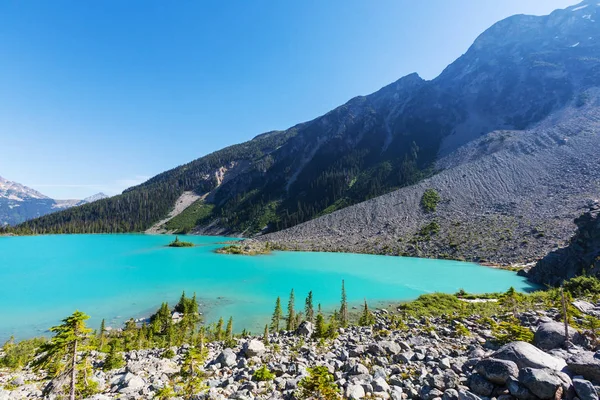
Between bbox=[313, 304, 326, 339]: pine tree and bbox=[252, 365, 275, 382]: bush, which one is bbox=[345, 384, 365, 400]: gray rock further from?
bbox=[313, 304, 326, 339]: pine tree

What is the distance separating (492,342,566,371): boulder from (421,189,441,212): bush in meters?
70.9

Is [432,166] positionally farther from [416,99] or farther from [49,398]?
[49,398]

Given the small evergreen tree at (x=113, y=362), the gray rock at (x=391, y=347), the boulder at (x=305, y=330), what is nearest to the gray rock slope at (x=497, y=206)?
the boulder at (x=305, y=330)

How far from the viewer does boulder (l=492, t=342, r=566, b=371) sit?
6754mm

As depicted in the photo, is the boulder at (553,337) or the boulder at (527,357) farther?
the boulder at (553,337)

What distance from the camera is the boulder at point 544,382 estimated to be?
18.3ft

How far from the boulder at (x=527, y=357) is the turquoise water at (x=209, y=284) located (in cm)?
1788

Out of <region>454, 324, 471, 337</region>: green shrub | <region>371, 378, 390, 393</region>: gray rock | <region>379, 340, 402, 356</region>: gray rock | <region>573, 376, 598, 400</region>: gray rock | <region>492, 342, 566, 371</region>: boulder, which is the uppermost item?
<region>573, 376, 598, 400</region>: gray rock

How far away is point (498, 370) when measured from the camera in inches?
263

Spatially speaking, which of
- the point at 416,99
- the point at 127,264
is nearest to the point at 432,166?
the point at 416,99

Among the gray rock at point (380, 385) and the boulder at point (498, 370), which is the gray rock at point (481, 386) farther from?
the gray rock at point (380, 385)

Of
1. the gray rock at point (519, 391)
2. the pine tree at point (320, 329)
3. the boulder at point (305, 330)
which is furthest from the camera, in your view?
the boulder at point (305, 330)

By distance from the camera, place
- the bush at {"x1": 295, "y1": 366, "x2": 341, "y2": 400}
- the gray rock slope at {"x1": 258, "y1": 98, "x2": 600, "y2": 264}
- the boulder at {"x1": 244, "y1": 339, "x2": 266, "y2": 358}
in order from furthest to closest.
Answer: the gray rock slope at {"x1": 258, "y1": 98, "x2": 600, "y2": 264}, the boulder at {"x1": 244, "y1": 339, "x2": 266, "y2": 358}, the bush at {"x1": 295, "y1": 366, "x2": 341, "y2": 400}

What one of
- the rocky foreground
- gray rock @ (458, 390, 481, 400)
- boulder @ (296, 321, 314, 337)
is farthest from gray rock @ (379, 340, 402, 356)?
boulder @ (296, 321, 314, 337)
